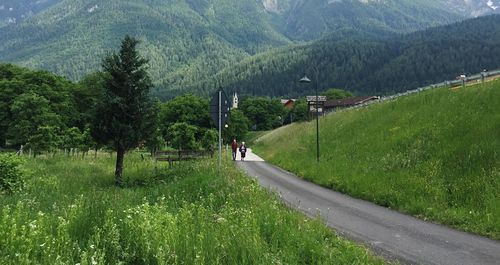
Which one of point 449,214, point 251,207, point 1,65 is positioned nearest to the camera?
point 251,207

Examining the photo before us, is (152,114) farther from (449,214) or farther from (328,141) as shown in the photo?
(449,214)

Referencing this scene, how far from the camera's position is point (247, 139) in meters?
111

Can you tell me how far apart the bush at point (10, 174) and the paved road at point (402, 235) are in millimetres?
10430

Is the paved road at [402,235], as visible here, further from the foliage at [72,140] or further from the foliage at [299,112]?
the foliage at [299,112]

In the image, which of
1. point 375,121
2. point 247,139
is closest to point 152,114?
point 375,121

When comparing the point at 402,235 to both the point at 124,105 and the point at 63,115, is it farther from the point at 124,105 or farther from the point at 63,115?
the point at 63,115

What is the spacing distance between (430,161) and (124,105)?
1968 centimetres

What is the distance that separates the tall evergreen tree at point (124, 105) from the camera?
96.2 feet

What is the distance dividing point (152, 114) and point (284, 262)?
25.1 metres

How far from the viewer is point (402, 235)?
10562 mm

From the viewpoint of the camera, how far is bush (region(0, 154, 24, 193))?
1641 centimetres

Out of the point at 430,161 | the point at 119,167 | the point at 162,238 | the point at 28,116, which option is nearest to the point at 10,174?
the point at 119,167

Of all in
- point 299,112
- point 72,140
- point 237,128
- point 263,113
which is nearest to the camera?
point 72,140

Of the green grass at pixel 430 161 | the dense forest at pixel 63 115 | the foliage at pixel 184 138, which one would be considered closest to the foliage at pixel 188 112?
the dense forest at pixel 63 115
